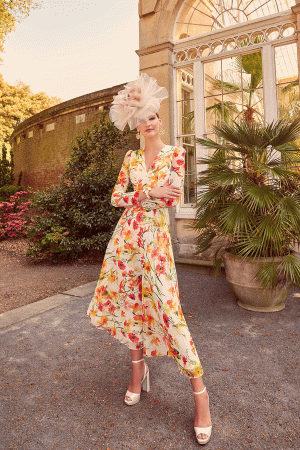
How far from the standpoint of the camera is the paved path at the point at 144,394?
171 cm

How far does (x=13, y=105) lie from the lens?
891 inches

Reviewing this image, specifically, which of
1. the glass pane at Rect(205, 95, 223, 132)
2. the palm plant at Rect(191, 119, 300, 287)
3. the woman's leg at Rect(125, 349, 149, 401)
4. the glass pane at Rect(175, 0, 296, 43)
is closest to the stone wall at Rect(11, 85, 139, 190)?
the glass pane at Rect(205, 95, 223, 132)

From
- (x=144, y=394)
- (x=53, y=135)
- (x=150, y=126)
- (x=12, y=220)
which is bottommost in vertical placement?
(x=144, y=394)

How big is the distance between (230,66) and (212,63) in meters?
0.36

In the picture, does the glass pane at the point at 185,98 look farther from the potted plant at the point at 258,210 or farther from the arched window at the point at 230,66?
the potted plant at the point at 258,210

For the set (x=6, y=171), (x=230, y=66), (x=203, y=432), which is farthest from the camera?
(x=6, y=171)

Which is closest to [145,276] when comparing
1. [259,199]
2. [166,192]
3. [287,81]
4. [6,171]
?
[166,192]

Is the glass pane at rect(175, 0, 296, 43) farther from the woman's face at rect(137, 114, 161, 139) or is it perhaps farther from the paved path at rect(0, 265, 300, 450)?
the paved path at rect(0, 265, 300, 450)

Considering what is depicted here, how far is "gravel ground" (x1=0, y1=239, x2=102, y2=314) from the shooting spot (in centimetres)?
445

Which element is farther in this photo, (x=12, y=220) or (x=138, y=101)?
(x=12, y=220)

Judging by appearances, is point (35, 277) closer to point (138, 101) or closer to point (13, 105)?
point (138, 101)

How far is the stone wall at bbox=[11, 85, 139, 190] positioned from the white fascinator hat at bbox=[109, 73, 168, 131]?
5.45 metres

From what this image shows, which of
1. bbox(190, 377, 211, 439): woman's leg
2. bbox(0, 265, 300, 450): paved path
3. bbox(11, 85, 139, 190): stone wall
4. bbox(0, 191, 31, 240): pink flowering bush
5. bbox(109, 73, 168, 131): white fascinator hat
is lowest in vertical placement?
bbox(0, 265, 300, 450): paved path

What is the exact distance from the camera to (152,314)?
6.29ft
